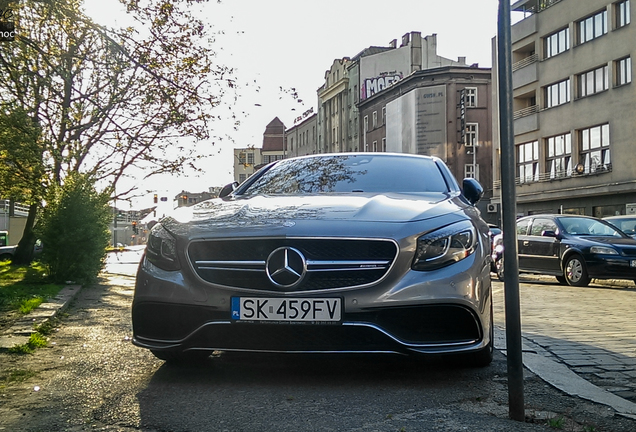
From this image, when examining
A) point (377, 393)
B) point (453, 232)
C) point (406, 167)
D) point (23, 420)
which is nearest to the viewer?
point (23, 420)

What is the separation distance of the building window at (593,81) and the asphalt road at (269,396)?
35.2 m

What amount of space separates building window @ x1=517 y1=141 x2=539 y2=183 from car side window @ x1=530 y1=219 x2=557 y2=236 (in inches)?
1092

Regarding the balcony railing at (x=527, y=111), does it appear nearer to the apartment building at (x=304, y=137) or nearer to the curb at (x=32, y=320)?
the curb at (x=32, y=320)

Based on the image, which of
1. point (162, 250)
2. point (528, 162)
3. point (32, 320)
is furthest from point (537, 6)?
point (162, 250)

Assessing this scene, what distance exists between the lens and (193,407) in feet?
13.3

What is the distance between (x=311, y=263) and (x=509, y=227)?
1159mm

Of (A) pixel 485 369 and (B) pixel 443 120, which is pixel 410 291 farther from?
(B) pixel 443 120

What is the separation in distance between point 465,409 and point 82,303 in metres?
7.22

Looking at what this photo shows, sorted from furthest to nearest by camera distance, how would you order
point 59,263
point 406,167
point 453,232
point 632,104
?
point 632,104 → point 59,263 → point 406,167 → point 453,232

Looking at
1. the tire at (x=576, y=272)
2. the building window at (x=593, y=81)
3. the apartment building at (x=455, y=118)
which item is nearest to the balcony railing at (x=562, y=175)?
the building window at (x=593, y=81)

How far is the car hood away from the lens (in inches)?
186

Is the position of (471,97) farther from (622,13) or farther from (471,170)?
(622,13)

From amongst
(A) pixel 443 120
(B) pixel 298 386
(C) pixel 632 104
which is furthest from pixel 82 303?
(A) pixel 443 120

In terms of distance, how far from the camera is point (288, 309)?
441cm
